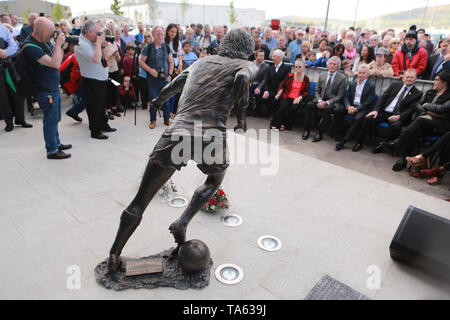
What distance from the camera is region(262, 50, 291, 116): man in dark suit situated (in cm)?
728

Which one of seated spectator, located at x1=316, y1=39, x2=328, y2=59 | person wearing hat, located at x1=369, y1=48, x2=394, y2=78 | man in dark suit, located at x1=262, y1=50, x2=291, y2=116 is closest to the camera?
person wearing hat, located at x1=369, y1=48, x2=394, y2=78

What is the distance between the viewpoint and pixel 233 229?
3.19 metres

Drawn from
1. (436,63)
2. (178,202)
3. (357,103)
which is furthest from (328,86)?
(178,202)

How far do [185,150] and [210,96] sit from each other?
427 millimetres

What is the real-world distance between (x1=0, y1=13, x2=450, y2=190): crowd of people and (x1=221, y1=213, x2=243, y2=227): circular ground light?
229cm

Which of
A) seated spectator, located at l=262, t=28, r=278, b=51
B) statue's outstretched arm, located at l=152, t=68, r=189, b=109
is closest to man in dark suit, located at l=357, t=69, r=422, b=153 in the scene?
statue's outstretched arm, located at l=152, t=68, r=189, b=109

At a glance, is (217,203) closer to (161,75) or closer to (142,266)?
(142,266)

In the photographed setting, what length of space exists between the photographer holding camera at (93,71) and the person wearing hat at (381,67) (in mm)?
5278

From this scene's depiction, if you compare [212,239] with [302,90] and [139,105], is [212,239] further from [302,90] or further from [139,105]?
[139,105]

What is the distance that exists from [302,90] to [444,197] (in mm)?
3546

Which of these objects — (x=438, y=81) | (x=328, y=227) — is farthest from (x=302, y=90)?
(x=328, y=227)

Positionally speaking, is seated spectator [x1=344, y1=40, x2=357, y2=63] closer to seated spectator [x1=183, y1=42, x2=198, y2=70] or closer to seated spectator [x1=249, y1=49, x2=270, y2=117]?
seated spectator [x1=249, y1=49, x2=270, y2=117]

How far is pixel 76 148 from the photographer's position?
5164 millimetres

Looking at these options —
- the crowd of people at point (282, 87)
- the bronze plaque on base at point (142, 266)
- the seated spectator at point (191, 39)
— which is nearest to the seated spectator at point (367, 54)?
the crowd of people at point (282, 87)
